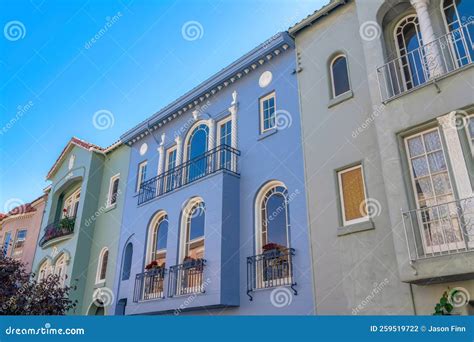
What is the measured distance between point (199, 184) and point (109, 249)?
7.53 metres

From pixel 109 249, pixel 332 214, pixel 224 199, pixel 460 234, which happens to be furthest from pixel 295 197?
pixel 109 249

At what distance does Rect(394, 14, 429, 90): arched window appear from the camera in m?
10.2

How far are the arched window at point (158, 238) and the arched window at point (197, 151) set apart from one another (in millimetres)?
2127

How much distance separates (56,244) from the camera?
864 inches

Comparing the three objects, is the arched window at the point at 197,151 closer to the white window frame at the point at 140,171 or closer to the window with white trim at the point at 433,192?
the white window frame at the point at 140,171

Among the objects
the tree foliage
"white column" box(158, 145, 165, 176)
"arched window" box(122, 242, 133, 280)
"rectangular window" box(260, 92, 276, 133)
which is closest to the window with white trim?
"rectangular window" box(260, 92, 276, 133)

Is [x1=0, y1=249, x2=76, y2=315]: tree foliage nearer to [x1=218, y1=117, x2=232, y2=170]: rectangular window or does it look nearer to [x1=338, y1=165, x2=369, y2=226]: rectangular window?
[x1=218, y1=117, x2=232, y2=170]: rectangular window

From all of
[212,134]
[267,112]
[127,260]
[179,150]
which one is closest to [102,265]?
[127,260]

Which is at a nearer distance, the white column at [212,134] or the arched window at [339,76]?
the arched window at [339,76]

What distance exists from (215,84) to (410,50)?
7497mm

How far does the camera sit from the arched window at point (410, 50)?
1016 cm

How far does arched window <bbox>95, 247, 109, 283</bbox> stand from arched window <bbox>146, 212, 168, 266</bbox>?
4.03 m

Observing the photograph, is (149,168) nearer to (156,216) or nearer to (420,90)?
(156,216)

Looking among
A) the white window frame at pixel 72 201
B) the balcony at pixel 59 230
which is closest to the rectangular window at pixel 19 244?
the white window frame at pixel 72 201
